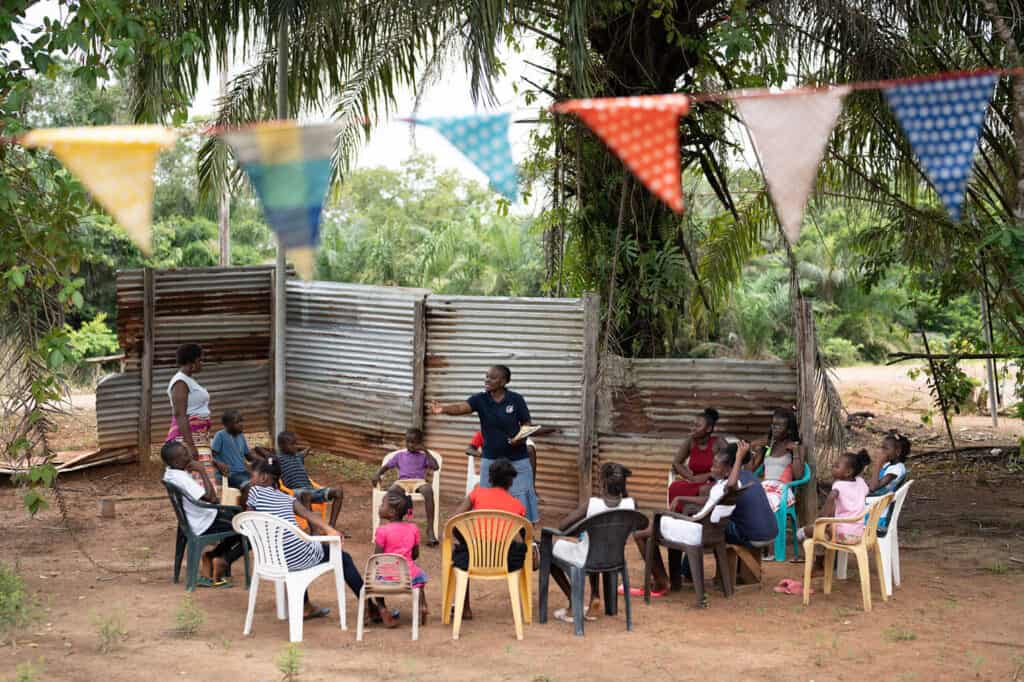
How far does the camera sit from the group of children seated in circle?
6559mm

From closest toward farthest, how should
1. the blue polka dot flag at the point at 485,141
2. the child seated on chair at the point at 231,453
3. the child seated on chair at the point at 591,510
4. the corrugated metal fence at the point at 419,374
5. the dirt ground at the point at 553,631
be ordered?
1. the dirt ground at the point at 553,631
2. the child seated on chair at the point at 591,510
3. the blue polka dot flag at the point at 485,141
4. the child seated on chair at the point at 231,453
5. the corrugated metal fence at the point at 419,374

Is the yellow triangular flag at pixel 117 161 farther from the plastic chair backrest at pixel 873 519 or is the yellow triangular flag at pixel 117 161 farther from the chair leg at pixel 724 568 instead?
the plastic chair backrest at pixel 873 519

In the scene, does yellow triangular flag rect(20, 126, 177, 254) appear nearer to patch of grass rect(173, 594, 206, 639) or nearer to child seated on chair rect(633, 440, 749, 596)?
patch of grass rect(173, 594, 206, 639)

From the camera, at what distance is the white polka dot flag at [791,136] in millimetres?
6383

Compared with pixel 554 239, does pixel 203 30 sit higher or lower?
higher

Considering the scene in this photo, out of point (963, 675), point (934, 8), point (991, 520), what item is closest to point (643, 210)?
point (934, 8)

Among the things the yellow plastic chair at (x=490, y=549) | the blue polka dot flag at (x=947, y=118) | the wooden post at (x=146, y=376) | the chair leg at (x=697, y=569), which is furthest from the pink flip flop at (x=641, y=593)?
the wooden post at (x=146, y=376)

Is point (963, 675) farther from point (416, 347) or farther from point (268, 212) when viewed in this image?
point (416, 347)

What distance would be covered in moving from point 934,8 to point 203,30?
613 cm

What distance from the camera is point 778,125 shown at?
643 cm

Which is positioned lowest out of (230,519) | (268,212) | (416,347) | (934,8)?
(230,519)

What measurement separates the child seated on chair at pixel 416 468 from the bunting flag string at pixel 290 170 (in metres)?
1.92

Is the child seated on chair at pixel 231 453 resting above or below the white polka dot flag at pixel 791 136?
below

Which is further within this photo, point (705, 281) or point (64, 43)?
point (705, 281)
